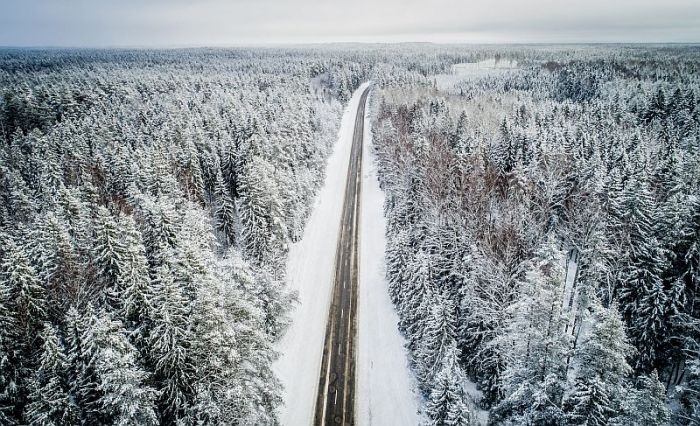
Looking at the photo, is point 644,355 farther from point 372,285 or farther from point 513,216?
point 372,285

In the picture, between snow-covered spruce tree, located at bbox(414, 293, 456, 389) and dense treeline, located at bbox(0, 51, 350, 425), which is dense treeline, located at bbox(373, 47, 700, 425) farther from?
dense treeline, located at bbox(0, 51, 350, 425)

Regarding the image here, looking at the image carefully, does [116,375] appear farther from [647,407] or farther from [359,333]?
[647,407]

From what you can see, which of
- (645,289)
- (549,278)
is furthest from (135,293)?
(645,289)

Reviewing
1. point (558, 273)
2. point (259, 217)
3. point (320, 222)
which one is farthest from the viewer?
point (320, 222)

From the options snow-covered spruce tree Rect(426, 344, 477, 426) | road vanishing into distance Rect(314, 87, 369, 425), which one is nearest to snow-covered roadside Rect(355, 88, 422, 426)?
road vanishing into distance Rect(314, 87, 369, 425)

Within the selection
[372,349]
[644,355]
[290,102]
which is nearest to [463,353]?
[372,349]

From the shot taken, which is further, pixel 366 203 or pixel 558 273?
pixel 366 203
